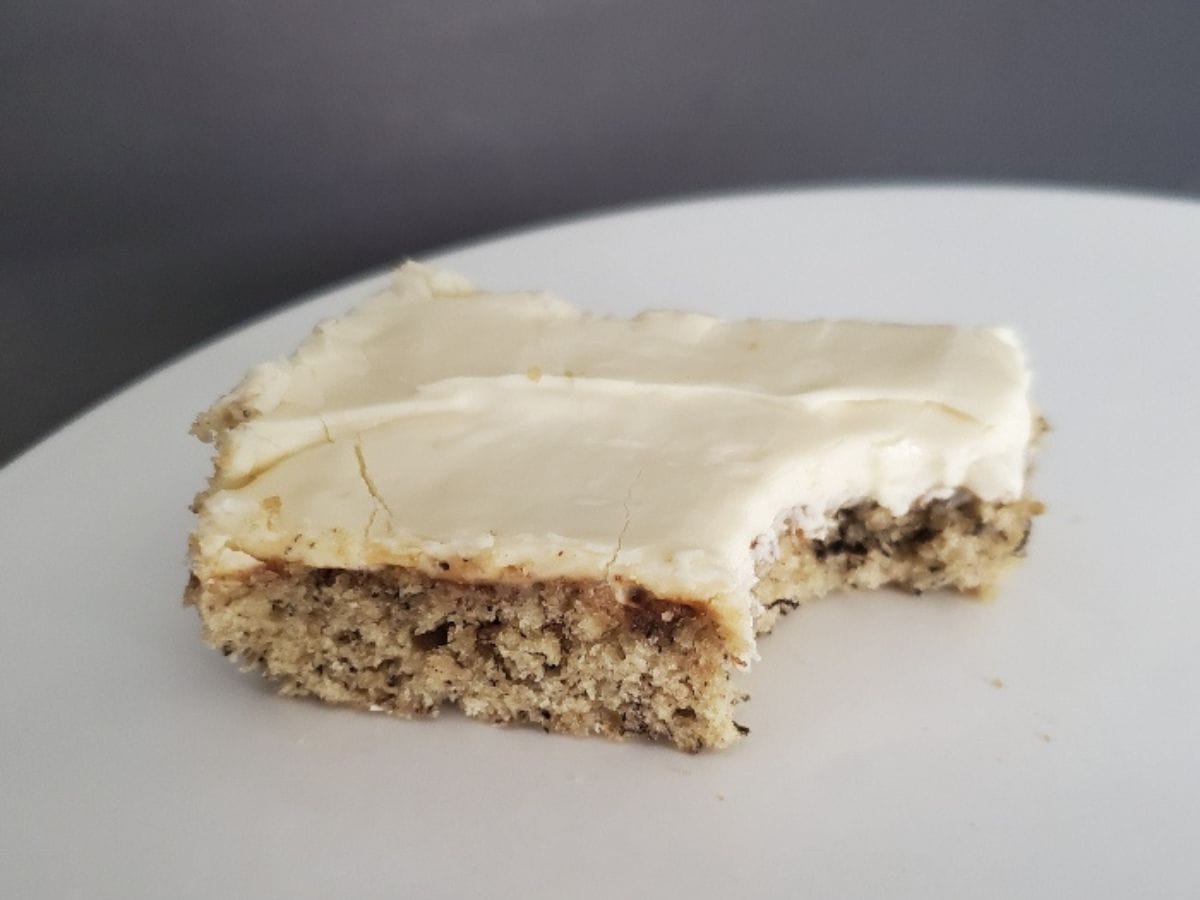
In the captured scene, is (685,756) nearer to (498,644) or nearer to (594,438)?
(498,644)

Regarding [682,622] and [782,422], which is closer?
[682,622]

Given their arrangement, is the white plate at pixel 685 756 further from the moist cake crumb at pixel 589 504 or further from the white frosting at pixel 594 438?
the white frosting at pixel 594 438

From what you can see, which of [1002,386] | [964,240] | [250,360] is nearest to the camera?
[1002,386]

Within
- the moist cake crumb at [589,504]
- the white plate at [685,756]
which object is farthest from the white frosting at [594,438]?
the white plate at [685,756]

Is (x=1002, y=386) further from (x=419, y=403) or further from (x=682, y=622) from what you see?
(x=419, y=403)

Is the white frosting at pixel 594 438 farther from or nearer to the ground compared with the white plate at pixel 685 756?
farther from the ground

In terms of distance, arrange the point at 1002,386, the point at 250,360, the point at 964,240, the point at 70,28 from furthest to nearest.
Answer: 1. the point at 70,28
2. the point at 964,240
3. the point at 250,360
4. the point at 1002,386

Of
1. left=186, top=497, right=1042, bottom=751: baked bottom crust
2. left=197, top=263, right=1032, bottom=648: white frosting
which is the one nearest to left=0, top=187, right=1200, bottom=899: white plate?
left=186, top=497, right=1042, bottom=751: baked bottom crust

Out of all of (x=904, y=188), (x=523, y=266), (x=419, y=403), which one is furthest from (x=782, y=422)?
(x=904, y=188)
